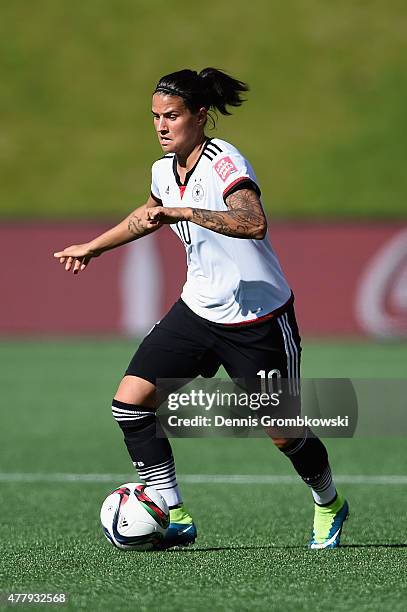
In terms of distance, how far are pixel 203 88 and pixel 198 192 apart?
0.52m

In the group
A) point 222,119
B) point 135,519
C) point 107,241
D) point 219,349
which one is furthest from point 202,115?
point 222,119

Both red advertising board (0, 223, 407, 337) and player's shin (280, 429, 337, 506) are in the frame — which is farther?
red advertising board (0, 223, 407, 337)

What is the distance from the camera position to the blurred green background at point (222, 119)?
30875 millimetres

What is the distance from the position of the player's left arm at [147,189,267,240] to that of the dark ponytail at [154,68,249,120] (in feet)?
2.05

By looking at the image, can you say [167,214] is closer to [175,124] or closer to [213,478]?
[175,124]

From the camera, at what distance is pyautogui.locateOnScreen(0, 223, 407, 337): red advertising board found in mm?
22188

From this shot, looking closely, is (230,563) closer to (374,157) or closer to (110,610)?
(110,610)

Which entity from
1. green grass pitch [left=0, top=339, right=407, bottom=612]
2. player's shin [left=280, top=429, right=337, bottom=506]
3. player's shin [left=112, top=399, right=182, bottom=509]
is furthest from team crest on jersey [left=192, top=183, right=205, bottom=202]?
green grass pitch [left=0, top=339, right=407, bottom=612]

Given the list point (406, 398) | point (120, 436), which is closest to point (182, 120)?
point (120, 436)

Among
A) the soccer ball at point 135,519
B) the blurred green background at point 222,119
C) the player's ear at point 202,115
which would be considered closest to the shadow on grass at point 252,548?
the soccer ball at point 135,519

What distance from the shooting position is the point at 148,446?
19.5 ft

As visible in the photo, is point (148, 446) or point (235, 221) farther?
point (148, 446)

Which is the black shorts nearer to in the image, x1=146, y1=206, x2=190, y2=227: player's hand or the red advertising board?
x1=146, y1=206, x2=190, y2=227: player's hand

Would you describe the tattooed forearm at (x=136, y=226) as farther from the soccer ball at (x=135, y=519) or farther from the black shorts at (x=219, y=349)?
the soccer ball at (x=135, y=519)
